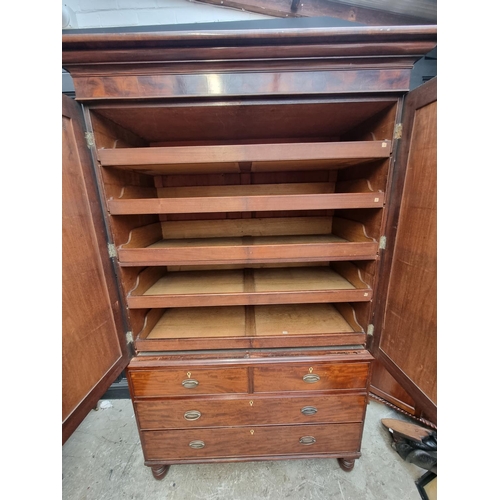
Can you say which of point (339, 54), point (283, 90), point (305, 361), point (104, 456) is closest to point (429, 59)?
point (339, 54)

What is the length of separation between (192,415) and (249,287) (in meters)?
0.66

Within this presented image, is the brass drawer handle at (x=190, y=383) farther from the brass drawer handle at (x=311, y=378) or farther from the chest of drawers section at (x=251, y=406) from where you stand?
the brass drawer handle at (x=311, y=378)

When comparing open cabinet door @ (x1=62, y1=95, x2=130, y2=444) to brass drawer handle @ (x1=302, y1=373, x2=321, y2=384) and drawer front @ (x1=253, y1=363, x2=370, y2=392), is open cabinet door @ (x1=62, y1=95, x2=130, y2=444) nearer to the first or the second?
drawer front @ (x1=253, y1=363, x2=370, y2=392)

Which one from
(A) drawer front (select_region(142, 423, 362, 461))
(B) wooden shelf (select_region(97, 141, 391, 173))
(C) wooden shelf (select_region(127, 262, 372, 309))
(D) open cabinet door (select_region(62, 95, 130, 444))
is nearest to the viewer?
(D) open cabinet door (select_region(62, 95, 130, 444))

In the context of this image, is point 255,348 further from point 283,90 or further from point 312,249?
point 283,90

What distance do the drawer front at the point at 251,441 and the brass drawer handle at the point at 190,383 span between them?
0.26 metres

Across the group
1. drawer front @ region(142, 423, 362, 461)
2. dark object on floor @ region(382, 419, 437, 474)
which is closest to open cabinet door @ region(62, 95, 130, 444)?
drawer front @ region(142, 423, 362, 461)

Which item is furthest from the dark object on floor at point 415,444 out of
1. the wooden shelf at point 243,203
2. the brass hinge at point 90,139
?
the brass hinge at point 90,139

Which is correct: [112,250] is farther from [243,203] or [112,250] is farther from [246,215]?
[246,215]

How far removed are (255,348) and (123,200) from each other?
0.83 metres

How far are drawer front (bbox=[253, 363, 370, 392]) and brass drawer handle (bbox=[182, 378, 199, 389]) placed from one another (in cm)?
27

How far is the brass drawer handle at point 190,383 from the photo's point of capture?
950 millimetres

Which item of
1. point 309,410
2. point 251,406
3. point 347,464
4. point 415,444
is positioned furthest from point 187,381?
point 415,444

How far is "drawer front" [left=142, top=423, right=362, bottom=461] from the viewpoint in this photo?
3.37 ft
